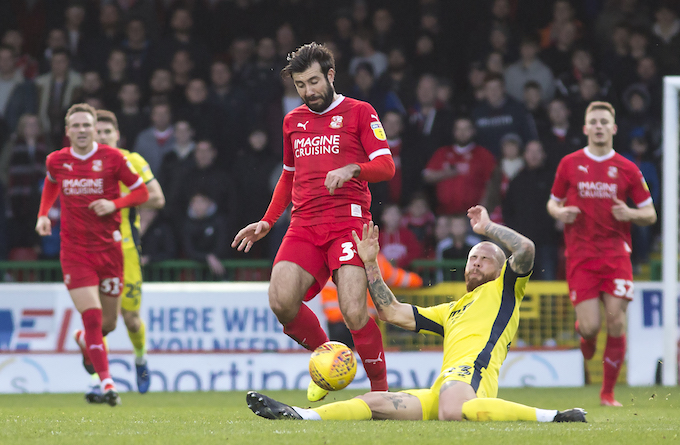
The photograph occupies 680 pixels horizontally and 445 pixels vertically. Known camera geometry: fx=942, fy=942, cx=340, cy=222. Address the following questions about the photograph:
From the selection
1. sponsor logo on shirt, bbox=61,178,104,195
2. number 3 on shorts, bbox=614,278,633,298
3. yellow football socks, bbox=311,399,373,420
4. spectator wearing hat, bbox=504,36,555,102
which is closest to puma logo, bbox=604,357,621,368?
number 3 on shorts, bbox=614,278,633,298

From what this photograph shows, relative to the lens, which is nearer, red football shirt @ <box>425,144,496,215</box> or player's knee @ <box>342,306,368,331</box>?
player's knee @ <box>342,306,368,331</box>

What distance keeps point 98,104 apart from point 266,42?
7.74ft

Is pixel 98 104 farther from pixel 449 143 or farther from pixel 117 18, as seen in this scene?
pixel 449 143

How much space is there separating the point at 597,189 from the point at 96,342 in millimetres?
4492

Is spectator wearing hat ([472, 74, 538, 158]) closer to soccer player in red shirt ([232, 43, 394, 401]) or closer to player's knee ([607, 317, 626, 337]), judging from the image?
player's knee ([607, 317, 626, 337])

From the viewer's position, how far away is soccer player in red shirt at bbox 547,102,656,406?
8.16 m

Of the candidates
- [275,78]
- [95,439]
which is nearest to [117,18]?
[275,78]

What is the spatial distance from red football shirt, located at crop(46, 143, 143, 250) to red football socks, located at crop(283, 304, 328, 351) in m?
2.77

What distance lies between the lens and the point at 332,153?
229 inches

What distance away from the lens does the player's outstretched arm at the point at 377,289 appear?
18.6 feet

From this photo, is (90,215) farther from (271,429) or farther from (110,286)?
(271,429)

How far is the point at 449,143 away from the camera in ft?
38.3

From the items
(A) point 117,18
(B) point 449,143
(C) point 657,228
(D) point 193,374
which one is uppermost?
(A) point 117,18

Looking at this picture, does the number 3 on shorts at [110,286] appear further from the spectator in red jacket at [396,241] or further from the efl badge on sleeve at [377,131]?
the spectator in red jacket at [396,241]
